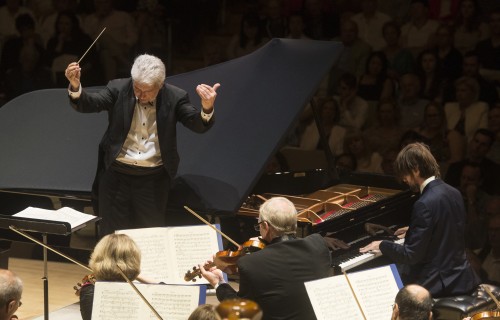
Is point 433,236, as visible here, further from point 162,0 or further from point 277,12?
point 162,0

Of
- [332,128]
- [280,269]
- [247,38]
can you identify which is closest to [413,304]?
[280,269]

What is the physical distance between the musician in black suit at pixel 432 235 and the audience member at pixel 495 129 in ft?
7.80

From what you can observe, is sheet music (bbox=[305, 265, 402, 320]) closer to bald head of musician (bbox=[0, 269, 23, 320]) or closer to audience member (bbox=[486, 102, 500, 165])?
bald head of musician (bbox=[0, 269, 23, 320])

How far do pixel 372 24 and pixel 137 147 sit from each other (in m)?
4.07

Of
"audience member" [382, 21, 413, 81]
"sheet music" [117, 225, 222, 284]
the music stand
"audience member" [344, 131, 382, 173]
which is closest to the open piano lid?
"sheet music" [117, 225, 222, 284]

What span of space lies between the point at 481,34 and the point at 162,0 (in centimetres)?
325

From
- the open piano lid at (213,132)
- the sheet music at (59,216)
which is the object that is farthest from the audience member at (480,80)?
the sheet music at (59,216)

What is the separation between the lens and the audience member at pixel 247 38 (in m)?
9.28

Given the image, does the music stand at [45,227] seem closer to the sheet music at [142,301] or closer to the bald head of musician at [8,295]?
the sheet music at [142,301]

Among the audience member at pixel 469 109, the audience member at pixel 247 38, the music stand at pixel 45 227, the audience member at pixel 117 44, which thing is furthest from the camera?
the audience member at pixel 117 44

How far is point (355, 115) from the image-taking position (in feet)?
27.8

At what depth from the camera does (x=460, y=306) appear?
5242 millimetres

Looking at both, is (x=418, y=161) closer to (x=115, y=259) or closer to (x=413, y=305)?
(x=413, y=305)

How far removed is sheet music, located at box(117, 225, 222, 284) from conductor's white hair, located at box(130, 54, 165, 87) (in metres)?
0.84
